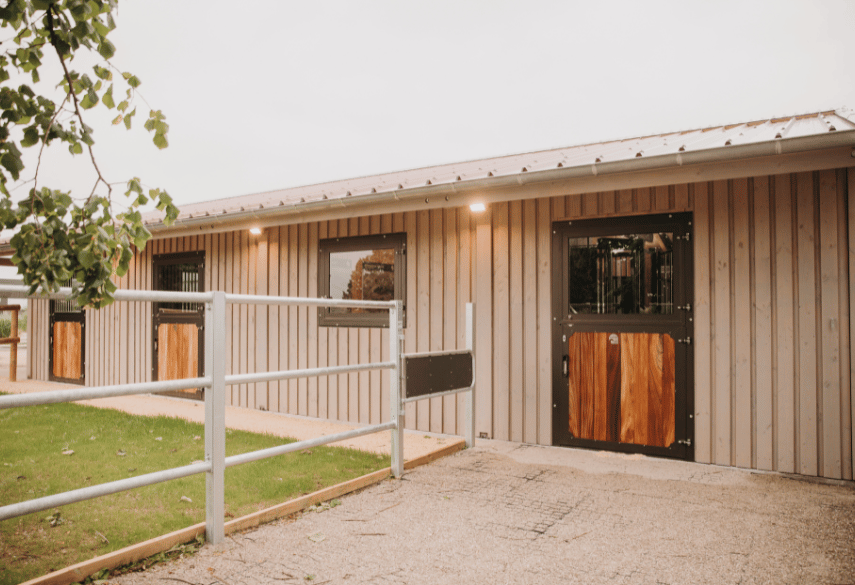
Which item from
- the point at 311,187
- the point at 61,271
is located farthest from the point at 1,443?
the point at 311,187

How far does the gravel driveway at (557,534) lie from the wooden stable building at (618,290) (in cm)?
59

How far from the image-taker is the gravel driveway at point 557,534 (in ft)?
8.65

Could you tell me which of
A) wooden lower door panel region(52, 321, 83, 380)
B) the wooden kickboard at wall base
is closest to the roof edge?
the wooden kickboard at wall base

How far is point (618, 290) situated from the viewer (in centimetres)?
512

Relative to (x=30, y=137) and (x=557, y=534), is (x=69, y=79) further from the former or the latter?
(x=557, y=534)

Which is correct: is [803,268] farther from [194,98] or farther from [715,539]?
[194,98]

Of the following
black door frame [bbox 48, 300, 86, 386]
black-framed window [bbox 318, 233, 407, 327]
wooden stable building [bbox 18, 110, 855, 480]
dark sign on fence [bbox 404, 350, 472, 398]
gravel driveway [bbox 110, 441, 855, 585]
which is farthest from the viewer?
black door frame [bbox 48, 300, 86, 386]

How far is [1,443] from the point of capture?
528cm

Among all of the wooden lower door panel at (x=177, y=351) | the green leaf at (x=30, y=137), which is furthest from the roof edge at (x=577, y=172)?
the green leaf at (x=30, y=137)

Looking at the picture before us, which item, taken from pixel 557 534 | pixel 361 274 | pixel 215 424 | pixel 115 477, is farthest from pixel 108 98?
pixel 361 274

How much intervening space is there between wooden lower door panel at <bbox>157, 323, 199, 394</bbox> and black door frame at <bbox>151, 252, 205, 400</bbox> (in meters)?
0.05

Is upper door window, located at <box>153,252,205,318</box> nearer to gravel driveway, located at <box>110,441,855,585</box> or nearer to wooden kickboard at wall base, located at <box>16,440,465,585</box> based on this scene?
wooden kickboard at wall base, located at <box>16,440,465,585</box>

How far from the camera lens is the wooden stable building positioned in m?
4.35

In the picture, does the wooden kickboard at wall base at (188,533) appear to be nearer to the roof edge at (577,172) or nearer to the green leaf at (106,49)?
the green leaf at (106,49)
